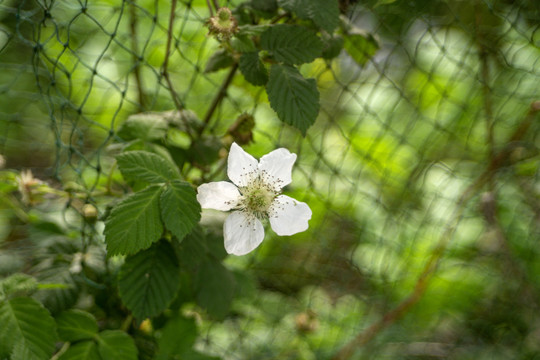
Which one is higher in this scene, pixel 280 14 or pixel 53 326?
pixel 280 14

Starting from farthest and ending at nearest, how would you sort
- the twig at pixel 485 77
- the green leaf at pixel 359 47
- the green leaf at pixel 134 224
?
the twig at pixel 485 77
the green leaf at pixel 359 47
the green leaf at pixel 134 224

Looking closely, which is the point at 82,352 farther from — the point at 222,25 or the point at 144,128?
the point at 222,25

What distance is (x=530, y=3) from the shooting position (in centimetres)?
135

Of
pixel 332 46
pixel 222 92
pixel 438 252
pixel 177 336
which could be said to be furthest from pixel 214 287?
pixel 438 252

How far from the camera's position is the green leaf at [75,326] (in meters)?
0.80

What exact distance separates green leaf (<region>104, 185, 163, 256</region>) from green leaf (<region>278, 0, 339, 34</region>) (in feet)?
1.28

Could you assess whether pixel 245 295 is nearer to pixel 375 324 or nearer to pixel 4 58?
pixel 375 324

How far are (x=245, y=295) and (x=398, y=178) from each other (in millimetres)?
786

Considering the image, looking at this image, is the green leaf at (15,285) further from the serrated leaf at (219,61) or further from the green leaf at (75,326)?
the serrated leaf at (219,61)

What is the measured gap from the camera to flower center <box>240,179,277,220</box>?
2.39ft

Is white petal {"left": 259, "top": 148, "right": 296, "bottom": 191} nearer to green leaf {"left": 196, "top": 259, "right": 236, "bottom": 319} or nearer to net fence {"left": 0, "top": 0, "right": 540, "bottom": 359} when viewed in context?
green leaf {"left": 196, "top": 259, "right": 236, "bottom": 319}

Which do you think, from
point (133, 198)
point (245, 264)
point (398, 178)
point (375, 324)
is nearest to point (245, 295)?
point (245, 264)

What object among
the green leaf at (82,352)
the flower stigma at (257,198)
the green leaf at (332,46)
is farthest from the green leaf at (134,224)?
the green leaf at (332,46)

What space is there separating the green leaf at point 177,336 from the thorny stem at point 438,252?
58cm
